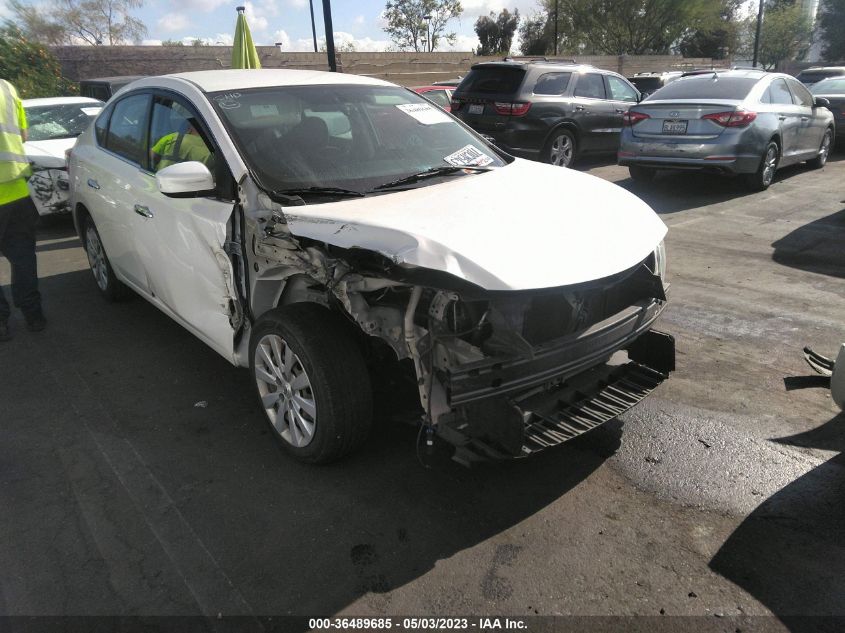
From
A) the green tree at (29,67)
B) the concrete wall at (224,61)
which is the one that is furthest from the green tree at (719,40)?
the green tree at (29,67)

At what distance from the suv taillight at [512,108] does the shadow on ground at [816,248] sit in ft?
14.6

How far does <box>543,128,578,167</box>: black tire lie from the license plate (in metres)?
1.97

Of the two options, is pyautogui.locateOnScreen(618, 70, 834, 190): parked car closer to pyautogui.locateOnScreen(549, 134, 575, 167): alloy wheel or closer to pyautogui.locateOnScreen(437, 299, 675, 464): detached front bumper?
pyautogui.locateOnScreen(549, 134, 575, 167): alloy wheel

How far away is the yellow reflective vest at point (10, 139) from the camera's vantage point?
4.70m

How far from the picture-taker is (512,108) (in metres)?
10.1

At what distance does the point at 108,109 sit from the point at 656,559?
15.8 ft

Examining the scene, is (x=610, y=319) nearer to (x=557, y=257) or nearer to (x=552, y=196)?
(x=557, y=257)

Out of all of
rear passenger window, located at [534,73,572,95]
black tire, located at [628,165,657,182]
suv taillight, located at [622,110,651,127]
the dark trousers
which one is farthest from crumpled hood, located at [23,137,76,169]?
black tire, located at [628,165,657,182]

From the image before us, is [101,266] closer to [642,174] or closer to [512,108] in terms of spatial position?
[512,108]

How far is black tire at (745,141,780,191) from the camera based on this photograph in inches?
348

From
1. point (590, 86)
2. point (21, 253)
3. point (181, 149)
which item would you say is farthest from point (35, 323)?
point (590, 86)

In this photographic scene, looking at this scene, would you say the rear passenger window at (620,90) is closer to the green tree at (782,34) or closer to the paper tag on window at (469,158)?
the paper tag on window at (469,158)

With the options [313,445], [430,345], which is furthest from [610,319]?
[313,445]

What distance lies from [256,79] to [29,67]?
58.4 ft
